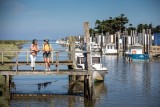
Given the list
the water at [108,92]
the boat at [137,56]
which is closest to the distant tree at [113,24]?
the boat at [137,56]

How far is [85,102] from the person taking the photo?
2412cm

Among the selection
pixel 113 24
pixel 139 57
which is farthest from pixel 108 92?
pixel 113 24

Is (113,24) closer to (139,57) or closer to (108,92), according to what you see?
(139,57)

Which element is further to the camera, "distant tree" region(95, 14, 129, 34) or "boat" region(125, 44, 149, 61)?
"distant tree" region(95, 14, 129, 34)

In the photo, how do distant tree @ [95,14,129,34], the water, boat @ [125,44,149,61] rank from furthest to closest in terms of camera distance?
distant tree @ [95,14,129,34] < boat @ [125,44,149,61] < the water

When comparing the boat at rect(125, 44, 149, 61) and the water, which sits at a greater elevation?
the boat at rect(125, 44, 149, 61)

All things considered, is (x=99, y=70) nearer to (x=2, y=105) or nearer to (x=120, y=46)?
(x=2, y=105)

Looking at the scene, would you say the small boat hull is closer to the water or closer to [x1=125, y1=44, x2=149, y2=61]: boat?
[x1=125, y1=44, x2=149, y2=61]: boat

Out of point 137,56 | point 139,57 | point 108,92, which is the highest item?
point 137,56

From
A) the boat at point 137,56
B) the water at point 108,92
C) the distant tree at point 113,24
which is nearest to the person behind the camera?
the water at point 108,92

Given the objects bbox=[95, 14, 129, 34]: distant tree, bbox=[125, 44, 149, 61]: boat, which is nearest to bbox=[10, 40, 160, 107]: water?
bbox=[125, 44, 149, 61]: boat

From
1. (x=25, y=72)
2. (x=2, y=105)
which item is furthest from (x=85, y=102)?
(x=2, y=105)

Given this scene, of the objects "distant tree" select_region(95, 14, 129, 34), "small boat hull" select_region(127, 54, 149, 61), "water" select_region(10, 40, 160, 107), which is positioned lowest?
"water" select_region(10, 40, 160, 107)

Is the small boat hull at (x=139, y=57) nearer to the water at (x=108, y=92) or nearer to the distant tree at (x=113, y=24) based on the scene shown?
the water at (x=108, y=92)
